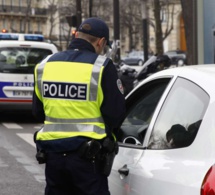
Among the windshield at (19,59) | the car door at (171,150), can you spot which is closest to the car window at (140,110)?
the car door at (171,150)

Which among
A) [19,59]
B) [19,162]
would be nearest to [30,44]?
[19,59]

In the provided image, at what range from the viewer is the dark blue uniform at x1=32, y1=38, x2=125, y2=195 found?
3.85m

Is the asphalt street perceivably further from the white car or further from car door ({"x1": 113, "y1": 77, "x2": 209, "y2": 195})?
car door ({"x1": 113, "y1": 77, "x2": 209, "y2": 195})

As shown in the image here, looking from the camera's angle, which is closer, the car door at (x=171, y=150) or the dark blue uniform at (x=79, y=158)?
the car door at (x=171, y=150)

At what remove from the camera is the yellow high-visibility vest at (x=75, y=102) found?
3.93 metres

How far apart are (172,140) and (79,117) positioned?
559 mm

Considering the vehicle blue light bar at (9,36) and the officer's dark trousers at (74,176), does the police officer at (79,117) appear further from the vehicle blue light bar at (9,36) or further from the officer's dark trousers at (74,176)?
the vehicle blue light bar at (9,36)

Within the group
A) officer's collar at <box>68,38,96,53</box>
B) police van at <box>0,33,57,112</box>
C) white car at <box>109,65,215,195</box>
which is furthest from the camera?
police van at <box>0,33,57,112</box>

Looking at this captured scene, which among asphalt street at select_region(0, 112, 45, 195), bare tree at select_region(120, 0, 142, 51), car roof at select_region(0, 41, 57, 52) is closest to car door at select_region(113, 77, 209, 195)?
asphalt street at select_region(0, 112, 45, 195)

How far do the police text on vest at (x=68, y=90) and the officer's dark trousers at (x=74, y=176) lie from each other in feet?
1.09

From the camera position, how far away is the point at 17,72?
15.1m

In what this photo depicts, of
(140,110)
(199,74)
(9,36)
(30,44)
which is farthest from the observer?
(9,36)

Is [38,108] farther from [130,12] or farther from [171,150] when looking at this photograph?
[130,12]

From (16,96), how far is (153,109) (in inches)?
432
